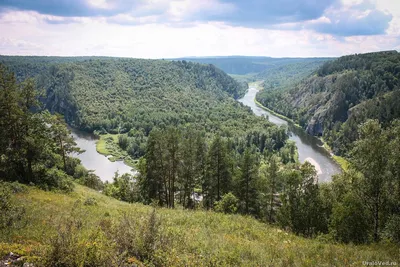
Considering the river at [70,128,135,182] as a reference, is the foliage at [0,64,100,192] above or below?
above

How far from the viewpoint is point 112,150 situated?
11450cm

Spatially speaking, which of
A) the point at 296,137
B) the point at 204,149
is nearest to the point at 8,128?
the point at 204,149

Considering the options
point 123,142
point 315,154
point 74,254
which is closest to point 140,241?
point 74,254

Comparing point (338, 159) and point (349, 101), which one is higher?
point (349, 101)

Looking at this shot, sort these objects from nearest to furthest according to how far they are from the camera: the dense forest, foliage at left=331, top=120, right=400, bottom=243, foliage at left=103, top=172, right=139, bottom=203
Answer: the dense forest, foliage at left=331, top=120, right=400, bottom=243, foliage at left=103, top=172, right=139, bottom=203

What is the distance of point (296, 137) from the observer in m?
143

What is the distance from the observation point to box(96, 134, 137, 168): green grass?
104738 millimetres

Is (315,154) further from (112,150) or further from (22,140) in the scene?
(22,140)

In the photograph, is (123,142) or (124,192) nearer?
(124,192)

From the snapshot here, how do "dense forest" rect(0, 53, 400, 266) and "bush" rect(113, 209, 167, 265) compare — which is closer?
"bush" rect(113, 209, 167, 265)

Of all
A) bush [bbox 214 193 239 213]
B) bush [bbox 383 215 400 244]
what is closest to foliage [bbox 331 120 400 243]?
bush [bbox 383 215 400 244]

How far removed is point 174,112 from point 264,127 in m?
64.8

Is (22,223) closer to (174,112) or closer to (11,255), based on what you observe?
(11,255)

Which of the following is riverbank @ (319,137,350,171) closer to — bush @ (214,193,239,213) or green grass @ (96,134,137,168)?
bush @ (214,193,239,213)
